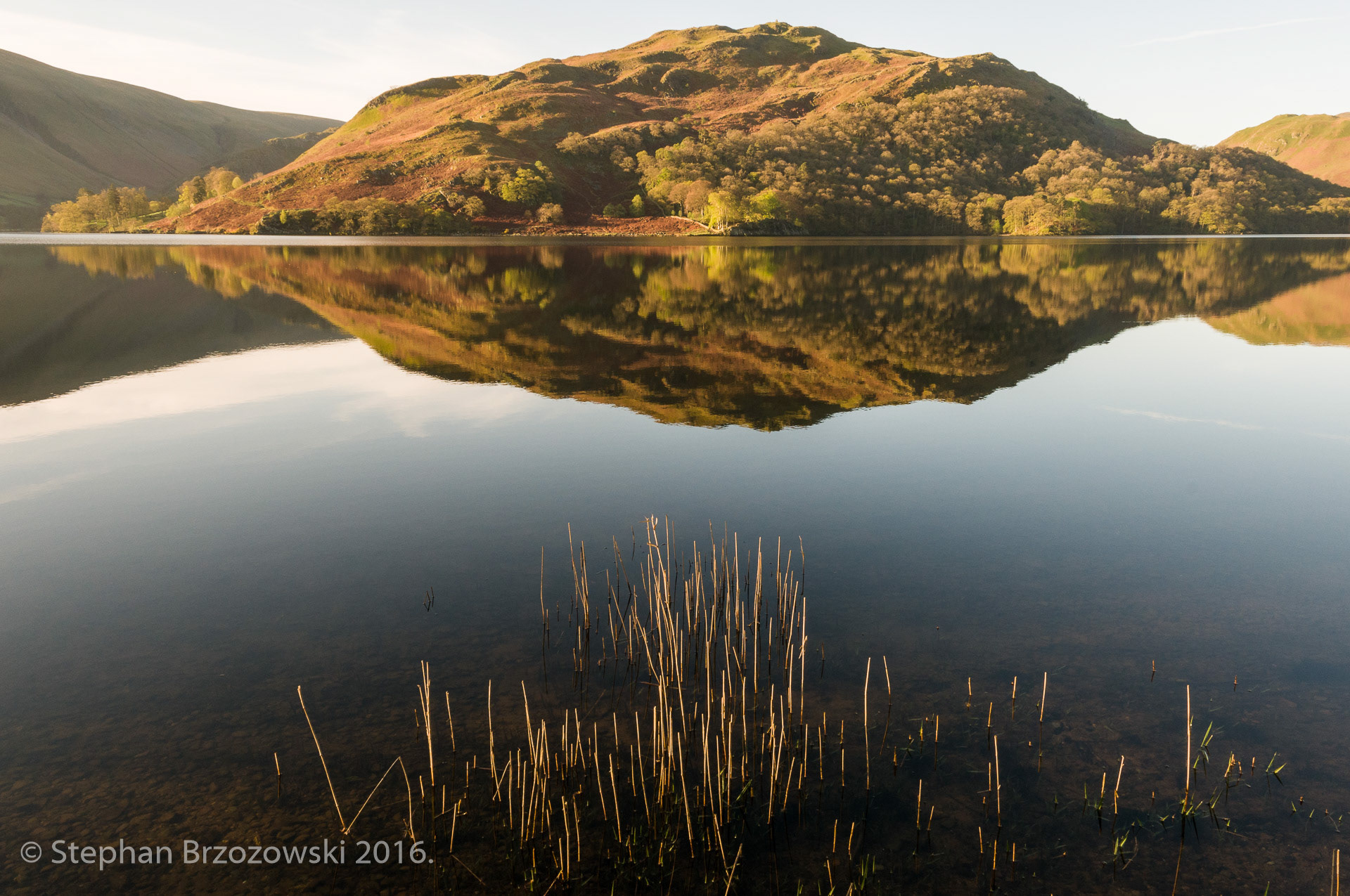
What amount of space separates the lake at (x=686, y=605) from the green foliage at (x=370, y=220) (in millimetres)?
118067

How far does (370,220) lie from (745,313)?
11803 centimetres

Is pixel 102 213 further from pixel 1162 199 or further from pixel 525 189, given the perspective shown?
pixel 1162 199

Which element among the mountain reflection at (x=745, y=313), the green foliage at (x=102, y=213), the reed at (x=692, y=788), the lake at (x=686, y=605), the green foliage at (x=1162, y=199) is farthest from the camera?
the green foliage at (x=102, y=213)

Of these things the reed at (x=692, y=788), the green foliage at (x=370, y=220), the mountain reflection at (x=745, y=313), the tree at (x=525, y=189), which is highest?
the tree at (x=525, y=189)

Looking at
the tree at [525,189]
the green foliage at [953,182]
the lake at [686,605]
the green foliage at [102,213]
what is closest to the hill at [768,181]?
the tree at [525,189]

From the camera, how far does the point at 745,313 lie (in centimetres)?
3547

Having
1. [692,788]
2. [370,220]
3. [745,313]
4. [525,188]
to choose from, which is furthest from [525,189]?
[692,788]

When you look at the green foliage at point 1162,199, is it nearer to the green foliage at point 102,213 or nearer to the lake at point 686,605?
the lake at point 686,605

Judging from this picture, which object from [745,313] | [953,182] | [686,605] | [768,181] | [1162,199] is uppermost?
[953,182]

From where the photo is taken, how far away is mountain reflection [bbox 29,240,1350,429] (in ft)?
71.7

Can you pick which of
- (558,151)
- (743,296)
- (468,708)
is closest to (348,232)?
(558,151)

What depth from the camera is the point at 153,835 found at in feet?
18.3

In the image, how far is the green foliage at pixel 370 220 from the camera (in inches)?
5212

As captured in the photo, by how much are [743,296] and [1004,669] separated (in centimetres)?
3564
